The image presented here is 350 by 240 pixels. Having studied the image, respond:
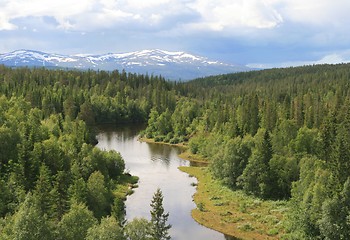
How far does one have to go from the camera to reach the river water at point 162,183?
A: 7412 cm

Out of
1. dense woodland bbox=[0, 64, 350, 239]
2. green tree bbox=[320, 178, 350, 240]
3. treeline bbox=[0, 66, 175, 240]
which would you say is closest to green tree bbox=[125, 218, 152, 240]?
treeline bbox=[0, 66, 175, 240]

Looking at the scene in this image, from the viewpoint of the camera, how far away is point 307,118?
133 metres

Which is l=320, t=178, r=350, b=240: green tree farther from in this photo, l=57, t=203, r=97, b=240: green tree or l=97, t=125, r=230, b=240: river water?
l=57, t=203, r=97, b=240: green tree

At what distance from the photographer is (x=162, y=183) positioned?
335 ft

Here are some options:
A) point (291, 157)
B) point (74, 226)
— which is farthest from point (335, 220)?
point (74, 226)

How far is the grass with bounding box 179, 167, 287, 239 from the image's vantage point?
72250 millimetres

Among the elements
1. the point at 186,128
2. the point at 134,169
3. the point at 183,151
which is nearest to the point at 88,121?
the point at 186,128

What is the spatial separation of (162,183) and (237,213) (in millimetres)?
25978

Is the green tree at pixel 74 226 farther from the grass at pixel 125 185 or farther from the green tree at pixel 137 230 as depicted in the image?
the grass at pixel 125 185

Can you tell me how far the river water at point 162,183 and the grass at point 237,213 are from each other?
2.31 metres

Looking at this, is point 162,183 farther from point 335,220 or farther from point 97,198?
point 335,220

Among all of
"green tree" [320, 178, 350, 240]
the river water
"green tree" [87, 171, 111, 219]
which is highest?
"green tree" [320, 178, 350, 240]

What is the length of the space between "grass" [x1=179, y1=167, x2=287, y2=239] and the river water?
2.31 meters

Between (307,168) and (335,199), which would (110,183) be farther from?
(335,199)
